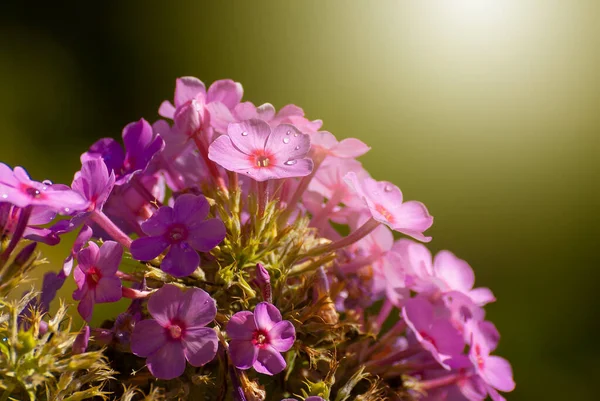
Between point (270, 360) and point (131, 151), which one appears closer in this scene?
point (270, 360)

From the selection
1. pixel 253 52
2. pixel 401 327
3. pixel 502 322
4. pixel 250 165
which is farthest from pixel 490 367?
pixel 253 52

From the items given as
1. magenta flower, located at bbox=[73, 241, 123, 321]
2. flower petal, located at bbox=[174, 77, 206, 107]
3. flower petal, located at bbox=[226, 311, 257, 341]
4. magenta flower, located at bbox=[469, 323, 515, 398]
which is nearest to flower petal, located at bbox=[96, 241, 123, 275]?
magenta flower, located at bbox=[73, 241, 123, 321]

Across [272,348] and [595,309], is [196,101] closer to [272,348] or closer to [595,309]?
[272,348]

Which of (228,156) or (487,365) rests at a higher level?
(228,156)

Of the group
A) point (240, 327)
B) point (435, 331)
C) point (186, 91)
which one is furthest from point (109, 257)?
point (435, 331)

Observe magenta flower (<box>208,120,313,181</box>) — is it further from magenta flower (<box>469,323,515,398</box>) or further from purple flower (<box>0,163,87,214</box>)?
magenta flower (<box>469,323,515,398</box>)

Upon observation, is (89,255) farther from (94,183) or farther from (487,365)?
(487,365)

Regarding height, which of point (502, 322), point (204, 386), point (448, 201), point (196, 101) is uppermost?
point (196, 101)
